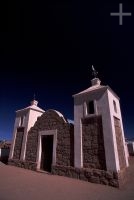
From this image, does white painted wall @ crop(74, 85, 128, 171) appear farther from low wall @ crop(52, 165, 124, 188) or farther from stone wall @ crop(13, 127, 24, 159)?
stone wall @ crop(13, 127, 24, 159)

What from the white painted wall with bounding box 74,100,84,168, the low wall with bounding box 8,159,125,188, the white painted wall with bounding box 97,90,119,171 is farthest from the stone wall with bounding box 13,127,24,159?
the white painted wall with bounding box 97,90,119,171

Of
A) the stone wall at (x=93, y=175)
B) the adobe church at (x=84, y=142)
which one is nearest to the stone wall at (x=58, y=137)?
the adobe church at (x=84, y=142)

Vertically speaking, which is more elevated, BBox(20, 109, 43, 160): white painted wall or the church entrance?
BBox(20, 109, 43, 160): white painted wall

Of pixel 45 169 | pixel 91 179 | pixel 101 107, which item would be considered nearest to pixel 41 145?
pixel 45 169

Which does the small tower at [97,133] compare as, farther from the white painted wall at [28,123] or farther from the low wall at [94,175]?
the white painted wall at [28,123]

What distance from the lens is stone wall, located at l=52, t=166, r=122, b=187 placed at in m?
6.61

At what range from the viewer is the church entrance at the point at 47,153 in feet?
34.7

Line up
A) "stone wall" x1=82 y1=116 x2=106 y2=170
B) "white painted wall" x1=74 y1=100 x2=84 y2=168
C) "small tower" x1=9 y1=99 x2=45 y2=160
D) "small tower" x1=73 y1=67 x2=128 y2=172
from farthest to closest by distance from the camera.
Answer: "small tower" x1=9 y1=99 x2=45 y2=160 < "white painted wall" x1=74 y1=100 x2=84 y2=168 < "stone wall" x1=82 y1=116 x2=106 y2=170 < "small tower" x1=73 y1=67 x2=128 y2=172

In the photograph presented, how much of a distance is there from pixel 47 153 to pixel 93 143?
14.9 feet

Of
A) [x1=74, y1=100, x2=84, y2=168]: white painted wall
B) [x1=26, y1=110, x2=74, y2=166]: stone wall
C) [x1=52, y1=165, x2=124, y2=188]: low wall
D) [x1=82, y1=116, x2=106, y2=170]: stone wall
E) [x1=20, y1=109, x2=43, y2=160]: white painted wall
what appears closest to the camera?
[x1=52, y1=165, x2=124, y2=188]: low wall

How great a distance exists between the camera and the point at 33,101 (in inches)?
593

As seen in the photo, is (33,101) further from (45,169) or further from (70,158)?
(70,158)

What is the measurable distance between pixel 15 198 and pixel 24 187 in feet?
4.79

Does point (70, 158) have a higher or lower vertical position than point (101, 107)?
lower
